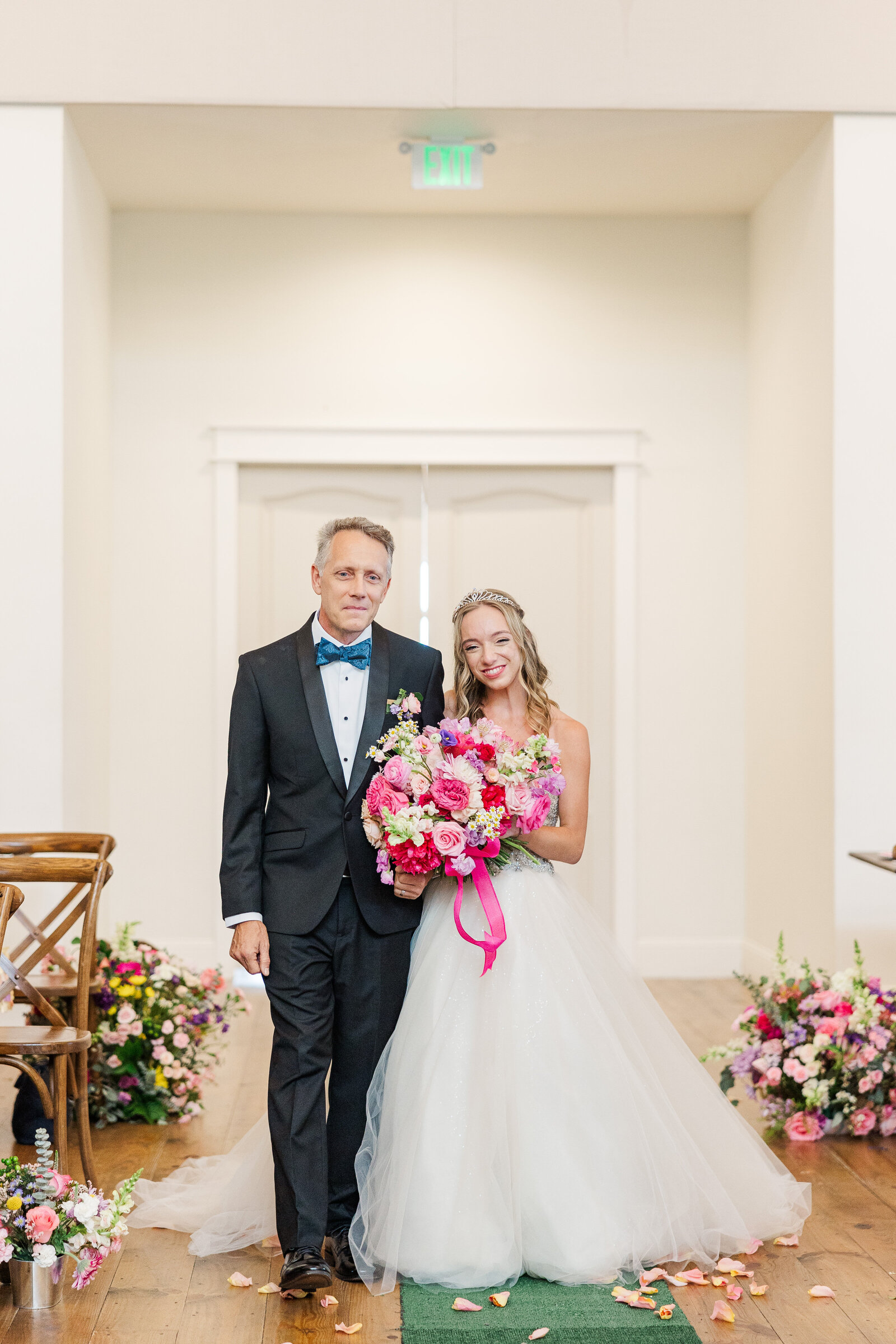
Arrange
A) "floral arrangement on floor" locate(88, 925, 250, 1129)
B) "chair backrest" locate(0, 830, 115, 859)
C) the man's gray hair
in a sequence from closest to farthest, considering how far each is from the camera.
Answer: the man's gray hair, "chair backrest" locate(0, 830, 115, 859), "floral arrangement on floor" locate(88, 925, 250, 1129)

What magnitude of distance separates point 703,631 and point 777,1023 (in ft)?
8.72

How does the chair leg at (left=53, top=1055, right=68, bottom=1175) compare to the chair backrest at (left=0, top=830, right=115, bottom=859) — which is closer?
the chair leg at (left=53, top=1055, right=68, bottom=1175)

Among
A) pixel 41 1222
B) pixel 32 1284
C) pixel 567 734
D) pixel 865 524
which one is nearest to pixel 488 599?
pixel 567 734

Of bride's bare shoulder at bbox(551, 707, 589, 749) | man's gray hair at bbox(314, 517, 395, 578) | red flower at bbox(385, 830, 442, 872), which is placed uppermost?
man's gray hair at bbox(314, 517, 395, 578)

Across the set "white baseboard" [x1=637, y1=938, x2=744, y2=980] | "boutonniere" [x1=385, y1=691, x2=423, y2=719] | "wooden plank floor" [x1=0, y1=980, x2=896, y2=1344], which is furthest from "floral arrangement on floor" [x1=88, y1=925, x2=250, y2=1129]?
"white baseboard" [x1=637, y1=938, x2=744, y2=980]

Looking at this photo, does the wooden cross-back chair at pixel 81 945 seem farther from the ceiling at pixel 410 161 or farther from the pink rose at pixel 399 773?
the ceiling at pixel 410 161

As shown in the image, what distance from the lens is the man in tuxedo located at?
294 cm

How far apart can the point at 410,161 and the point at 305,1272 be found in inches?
183

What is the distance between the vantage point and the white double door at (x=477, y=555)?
6543 mm

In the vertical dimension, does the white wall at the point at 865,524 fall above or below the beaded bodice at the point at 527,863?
above

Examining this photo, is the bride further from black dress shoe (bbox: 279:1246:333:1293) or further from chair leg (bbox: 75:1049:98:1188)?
chair leg (bbox: 75:1049:98:1188)

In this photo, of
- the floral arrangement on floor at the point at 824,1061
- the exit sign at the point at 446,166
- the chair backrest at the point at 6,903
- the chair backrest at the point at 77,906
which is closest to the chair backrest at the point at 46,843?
the chair backrest at the point at 77,906

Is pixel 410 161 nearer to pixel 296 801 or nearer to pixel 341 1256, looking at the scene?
pixel 296 801

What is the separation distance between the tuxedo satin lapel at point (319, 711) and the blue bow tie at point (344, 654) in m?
0.02
